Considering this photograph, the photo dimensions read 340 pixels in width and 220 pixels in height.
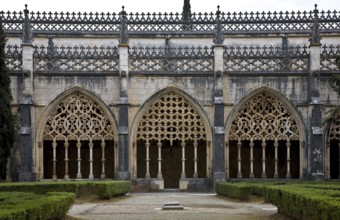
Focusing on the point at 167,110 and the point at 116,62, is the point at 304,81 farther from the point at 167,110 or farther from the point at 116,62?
the point at 116,62

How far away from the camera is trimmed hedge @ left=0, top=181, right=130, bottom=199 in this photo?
19.6m

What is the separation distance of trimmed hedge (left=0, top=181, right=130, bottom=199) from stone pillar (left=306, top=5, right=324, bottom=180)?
26.8ft

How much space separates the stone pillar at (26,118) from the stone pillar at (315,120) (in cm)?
1155

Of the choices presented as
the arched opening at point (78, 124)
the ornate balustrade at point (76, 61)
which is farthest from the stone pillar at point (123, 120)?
the arched opening at point (78, 124)

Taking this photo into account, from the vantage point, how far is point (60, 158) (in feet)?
101

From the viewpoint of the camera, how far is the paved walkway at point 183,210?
15367 millimetres

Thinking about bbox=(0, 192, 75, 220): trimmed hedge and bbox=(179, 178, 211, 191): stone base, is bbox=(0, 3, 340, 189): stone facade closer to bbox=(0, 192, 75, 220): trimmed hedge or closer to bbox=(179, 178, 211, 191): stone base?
bbox=(179, 178, 211, 191): stone base

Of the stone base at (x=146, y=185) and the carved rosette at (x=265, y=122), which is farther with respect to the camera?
the carved rosette at (x=265, y=122)

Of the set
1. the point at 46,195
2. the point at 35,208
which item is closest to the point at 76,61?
the point at 46,195

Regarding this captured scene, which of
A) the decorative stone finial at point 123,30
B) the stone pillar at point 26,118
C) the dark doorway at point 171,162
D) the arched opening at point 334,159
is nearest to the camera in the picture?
the stone pillar at point 26,118

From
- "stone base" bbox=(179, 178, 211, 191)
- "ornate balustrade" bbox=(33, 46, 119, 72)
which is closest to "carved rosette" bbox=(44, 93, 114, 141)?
"ornate balustrade" bbox=(33, 46, 119, 72)

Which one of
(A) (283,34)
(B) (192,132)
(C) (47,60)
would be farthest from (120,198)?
(A) (283,34)

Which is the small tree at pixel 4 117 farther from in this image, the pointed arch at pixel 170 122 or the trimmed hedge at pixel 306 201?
the trimmed hedge at pixel 306 201

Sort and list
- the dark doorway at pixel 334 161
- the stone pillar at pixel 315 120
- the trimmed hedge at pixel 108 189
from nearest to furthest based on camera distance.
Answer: the trimmed hedge at pixel 108 189 < the stone pillar at pixel 315 120 < the dark doorway at pixel 334 161
